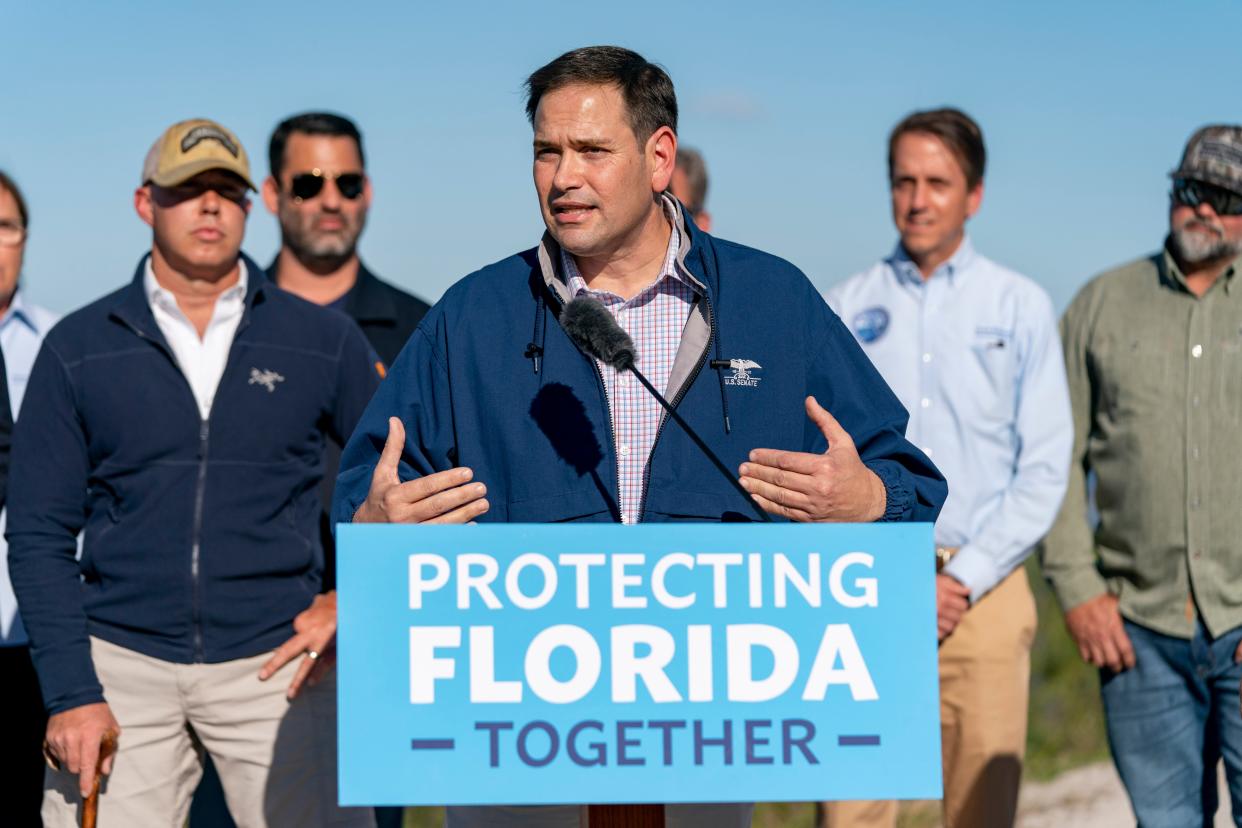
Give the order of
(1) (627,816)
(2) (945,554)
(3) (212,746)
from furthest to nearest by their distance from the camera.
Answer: (2) (945,554) → (3) (212,746) → (1) (627,816)

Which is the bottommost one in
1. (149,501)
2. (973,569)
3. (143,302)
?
(973,569)

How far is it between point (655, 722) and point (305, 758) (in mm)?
2482

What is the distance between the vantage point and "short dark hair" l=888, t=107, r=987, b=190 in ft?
20.7

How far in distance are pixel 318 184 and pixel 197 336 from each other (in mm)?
1588

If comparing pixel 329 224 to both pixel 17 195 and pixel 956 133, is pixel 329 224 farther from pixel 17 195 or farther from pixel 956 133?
pixel 956 133

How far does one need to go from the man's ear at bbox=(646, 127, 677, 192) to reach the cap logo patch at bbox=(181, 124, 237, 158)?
182 cm

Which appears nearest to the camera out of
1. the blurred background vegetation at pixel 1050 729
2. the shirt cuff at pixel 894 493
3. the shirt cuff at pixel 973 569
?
the shirt cuff at pixel 894 493

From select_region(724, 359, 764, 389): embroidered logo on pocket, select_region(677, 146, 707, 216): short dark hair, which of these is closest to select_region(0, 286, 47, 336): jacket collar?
select_region(677, 146, 707, 216): short dark hair

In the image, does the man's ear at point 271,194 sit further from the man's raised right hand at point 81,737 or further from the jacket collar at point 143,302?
the man's raised right hand at point 81,737

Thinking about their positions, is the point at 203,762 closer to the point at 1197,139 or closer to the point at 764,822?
the point at 1197,139

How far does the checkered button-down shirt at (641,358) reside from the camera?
388 cm

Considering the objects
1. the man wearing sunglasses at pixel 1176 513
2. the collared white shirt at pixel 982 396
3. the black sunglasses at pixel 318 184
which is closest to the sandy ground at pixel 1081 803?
the man wearing sunglasses at pixel 1176 513

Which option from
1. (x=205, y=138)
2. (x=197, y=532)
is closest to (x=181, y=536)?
(x=197, y=532)

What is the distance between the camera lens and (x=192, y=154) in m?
5.31
